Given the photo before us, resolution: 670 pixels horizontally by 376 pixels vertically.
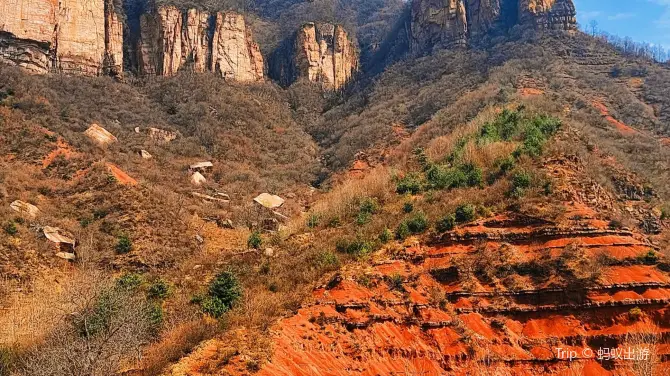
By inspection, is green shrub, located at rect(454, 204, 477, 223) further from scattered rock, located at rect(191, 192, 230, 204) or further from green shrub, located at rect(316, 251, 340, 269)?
scattered rock, located at rect(191, 192, 230, 204)

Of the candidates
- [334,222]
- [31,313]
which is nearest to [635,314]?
[334,222]

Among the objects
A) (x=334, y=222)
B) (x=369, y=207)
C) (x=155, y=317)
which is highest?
(x=369, y=207)

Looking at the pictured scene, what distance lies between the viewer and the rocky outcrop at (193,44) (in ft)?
204

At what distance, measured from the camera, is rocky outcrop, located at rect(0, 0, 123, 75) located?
48.5 metres

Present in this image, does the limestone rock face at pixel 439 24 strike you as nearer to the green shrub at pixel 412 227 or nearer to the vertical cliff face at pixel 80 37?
the vertical cliff face at pixel 80 37

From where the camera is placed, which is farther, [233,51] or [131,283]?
[233,51]

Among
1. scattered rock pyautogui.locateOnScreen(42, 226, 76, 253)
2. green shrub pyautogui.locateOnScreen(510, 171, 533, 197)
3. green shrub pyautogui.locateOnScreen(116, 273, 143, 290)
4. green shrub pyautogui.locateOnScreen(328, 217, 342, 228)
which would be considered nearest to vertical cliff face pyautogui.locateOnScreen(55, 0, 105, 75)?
scattered rock pyautogui.locateOnScreen(42, 226, 76, 253)

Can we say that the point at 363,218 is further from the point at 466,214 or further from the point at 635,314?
the point at 635,314

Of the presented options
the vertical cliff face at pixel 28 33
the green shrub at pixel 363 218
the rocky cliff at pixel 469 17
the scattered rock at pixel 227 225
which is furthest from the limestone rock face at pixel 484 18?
the green shrub at pixel 363 218

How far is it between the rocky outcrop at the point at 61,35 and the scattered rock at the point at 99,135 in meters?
13.3

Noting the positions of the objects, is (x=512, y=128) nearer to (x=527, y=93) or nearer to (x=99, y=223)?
(x=527, y=93)

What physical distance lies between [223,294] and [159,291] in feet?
12.2

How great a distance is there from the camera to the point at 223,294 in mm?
16812

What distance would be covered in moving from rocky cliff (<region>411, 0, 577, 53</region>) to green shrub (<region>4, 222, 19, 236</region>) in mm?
58660
